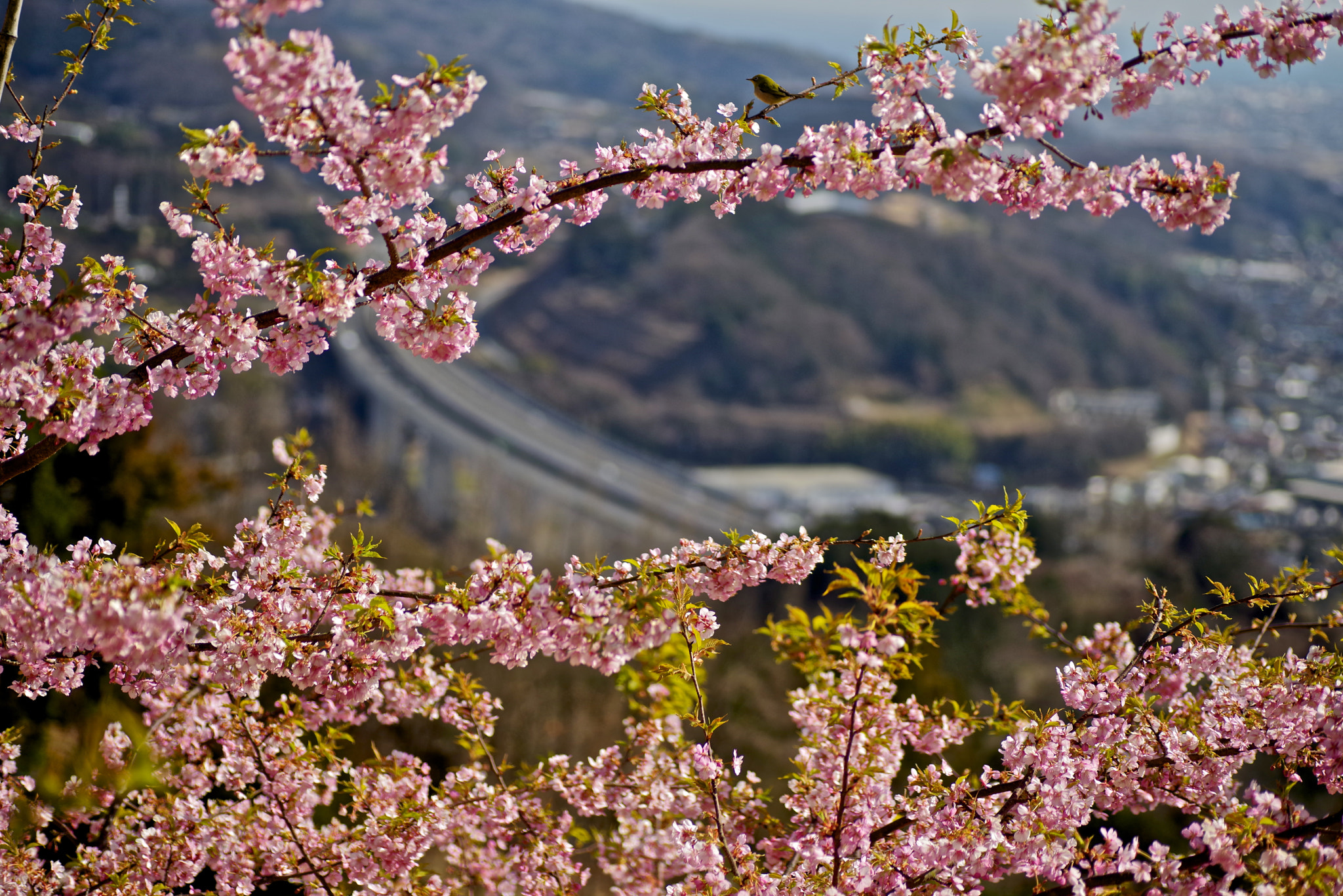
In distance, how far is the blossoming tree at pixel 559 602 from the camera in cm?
203

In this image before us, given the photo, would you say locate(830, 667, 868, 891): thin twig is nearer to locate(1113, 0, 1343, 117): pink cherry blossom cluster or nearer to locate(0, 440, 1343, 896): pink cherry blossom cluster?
locate(0, 440, 1343, 896): pink cherry blossom cluster

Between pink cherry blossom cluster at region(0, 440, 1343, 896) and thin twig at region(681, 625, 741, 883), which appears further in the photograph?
thin twig at region(681, 625, 741, 883)

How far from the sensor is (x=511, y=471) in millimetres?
37156

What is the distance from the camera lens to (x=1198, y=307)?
5972 centimetres

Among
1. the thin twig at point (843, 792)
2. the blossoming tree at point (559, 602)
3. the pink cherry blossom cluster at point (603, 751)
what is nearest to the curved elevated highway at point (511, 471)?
the pink cherry blossom cluster at point (603, 751)

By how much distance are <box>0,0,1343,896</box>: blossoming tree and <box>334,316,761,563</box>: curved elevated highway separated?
24.1m

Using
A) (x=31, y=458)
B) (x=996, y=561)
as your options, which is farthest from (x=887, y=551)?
(x=31, y=458)

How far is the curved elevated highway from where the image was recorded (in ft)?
104

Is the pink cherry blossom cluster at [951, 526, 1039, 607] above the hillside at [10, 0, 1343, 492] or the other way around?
above

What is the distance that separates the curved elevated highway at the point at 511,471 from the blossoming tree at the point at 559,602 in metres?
24.1

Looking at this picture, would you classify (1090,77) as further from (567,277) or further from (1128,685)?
(567,277)

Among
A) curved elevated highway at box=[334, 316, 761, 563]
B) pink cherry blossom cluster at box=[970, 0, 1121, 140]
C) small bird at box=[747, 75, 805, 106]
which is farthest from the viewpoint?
curved elevated highway at box=[334, 316, 761, 563]

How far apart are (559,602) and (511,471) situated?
116 feet

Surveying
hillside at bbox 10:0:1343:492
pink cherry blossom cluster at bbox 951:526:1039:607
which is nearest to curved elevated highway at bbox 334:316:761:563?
hillside at bbox 10:0:1343:492
